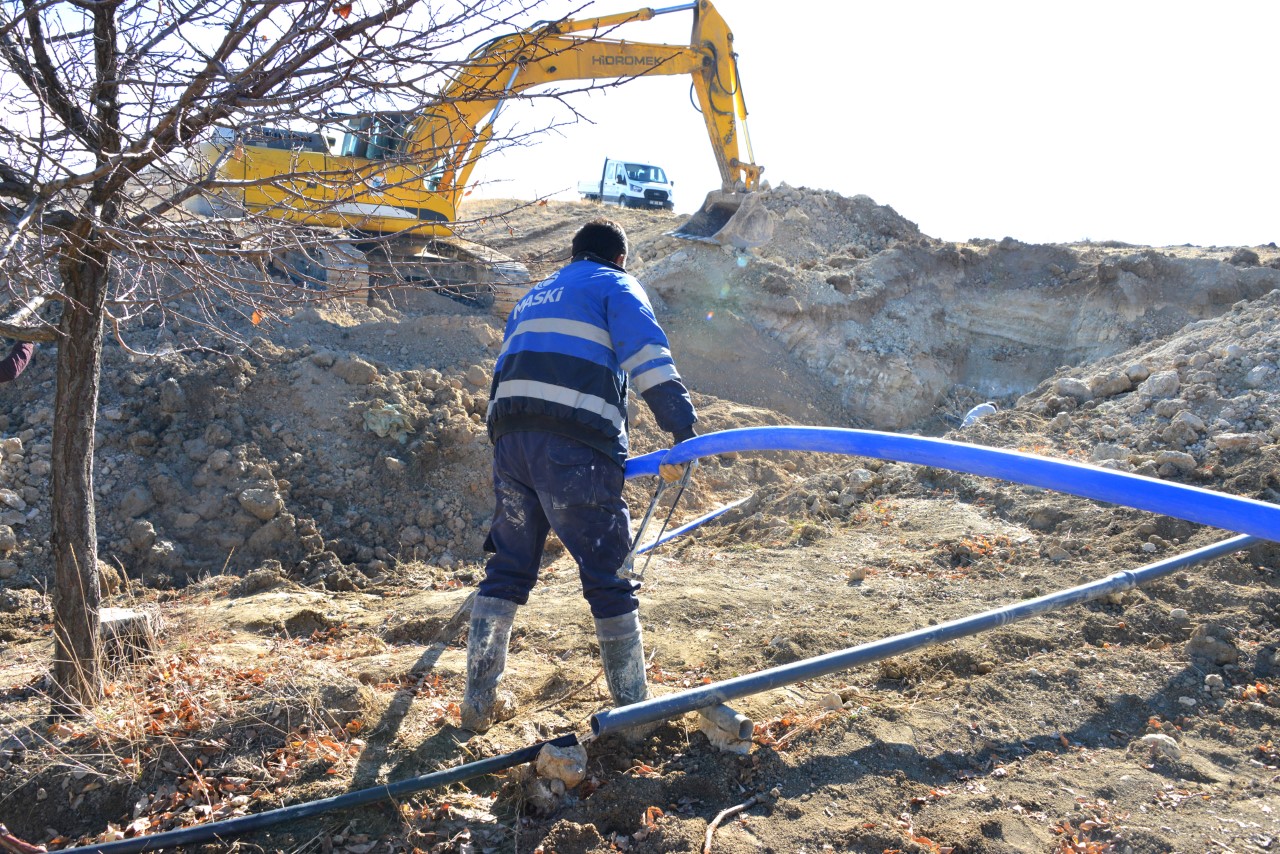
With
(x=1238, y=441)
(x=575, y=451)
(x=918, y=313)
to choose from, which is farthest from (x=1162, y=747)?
(x=918, y=313)

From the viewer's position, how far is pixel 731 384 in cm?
1191

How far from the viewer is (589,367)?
329 centimetres

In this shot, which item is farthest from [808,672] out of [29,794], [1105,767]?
[29,794]

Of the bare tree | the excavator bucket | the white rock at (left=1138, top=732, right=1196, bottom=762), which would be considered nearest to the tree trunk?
the bare tree

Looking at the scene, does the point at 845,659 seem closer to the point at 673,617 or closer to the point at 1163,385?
the point at 673,617

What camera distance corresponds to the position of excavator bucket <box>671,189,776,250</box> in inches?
531

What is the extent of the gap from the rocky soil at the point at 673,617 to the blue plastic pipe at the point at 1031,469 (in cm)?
90

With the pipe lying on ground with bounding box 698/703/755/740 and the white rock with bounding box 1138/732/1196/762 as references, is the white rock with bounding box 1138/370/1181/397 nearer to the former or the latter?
the white rock with bounding box 1138/732/1196/762

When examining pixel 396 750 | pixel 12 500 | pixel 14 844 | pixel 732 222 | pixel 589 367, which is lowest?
pixel 396 750

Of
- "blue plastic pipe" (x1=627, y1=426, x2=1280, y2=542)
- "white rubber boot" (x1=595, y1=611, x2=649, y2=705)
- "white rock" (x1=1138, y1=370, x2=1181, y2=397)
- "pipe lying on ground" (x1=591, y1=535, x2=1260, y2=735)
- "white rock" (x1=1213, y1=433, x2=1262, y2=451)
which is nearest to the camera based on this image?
"blue plastic pipe" (x1=627, y1=426, x2=1280, y2=542)

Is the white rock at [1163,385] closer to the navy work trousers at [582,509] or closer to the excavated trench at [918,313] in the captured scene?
the excavated trench at [918,313]

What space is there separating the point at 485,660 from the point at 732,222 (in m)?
11.1

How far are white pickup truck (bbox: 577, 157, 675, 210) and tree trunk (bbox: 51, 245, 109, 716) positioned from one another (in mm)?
22889

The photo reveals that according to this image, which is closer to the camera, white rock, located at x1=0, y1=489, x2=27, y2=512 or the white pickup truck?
white rock, located at x1=0, y1=489, x2=27, y2=512
